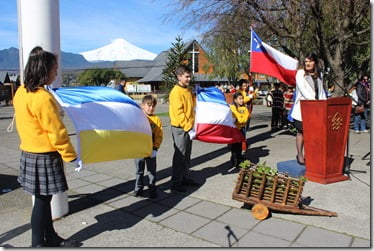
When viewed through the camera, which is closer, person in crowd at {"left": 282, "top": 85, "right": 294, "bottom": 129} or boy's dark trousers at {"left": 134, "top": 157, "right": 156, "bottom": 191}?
boy's dark trousers at {"left": 134, "top": 157, "right": 156, "bottom": 191}

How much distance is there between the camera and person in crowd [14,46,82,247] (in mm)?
2982

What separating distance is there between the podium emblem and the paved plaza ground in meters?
0.87

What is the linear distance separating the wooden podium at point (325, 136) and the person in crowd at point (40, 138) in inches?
148

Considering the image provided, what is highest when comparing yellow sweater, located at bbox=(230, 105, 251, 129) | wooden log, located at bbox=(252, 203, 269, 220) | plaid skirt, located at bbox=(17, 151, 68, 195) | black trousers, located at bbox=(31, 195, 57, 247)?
yellow sweater, located at bbox=(230, 105, 251, 129)

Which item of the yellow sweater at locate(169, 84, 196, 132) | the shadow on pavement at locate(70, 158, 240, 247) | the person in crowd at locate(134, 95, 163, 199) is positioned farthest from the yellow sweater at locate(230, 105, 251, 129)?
the person in crowd at locate(134, 95, 163, 199)

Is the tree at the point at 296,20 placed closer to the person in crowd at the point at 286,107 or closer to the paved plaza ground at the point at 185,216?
the person in crowd at the point at 286,107

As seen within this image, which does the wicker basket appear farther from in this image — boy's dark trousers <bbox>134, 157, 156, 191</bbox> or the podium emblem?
the podium emblem

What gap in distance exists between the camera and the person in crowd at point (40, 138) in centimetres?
298

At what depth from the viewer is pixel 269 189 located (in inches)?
165

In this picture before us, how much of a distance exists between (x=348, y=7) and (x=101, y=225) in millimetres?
9970

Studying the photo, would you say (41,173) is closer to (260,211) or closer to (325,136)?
(260,211)

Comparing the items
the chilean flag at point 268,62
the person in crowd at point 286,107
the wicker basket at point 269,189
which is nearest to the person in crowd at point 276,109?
the person in crowd at point 286,107

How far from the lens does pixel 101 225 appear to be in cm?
397

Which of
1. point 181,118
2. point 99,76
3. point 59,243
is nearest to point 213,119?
point 181,118
